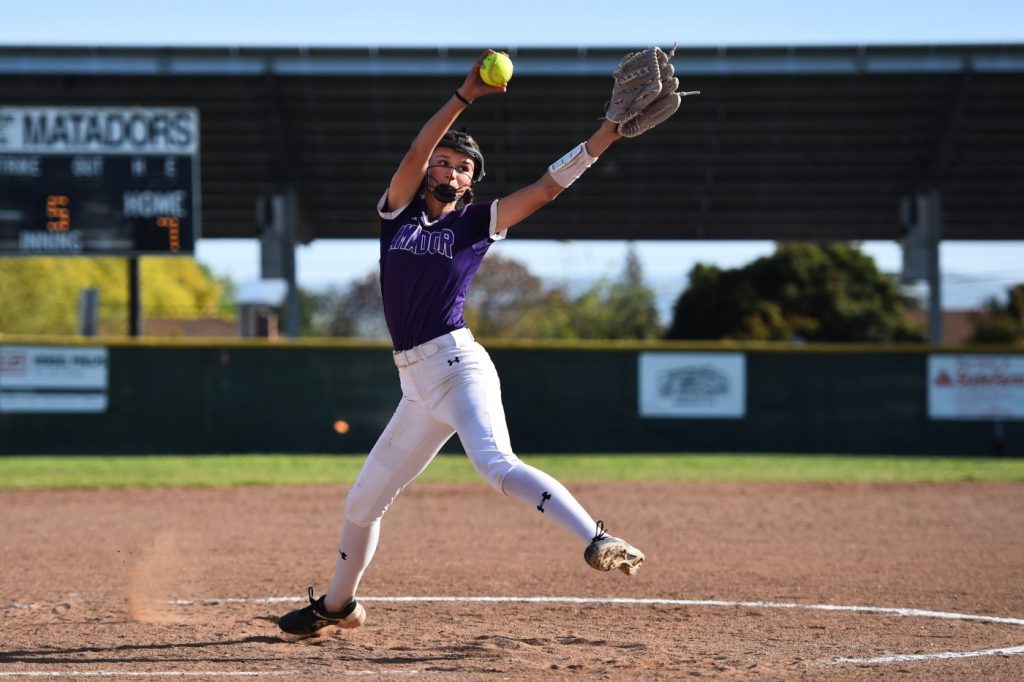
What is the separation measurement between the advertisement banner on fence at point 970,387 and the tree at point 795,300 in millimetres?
24985

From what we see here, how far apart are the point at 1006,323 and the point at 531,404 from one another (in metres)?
27.9

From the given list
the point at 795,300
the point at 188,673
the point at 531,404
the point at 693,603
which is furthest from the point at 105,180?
the point at 795,300

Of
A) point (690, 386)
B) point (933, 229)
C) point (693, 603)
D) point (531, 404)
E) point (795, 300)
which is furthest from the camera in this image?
point (795, 300)

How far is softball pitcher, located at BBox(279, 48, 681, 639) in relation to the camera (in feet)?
14.9

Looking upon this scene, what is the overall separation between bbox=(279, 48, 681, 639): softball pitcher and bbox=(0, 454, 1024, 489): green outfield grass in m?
8.98

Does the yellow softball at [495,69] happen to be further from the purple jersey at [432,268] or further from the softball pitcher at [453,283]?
the purple jersey at [432,268]

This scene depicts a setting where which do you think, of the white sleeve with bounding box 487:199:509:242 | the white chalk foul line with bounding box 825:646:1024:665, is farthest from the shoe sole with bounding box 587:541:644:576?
the white sleeve with bounding box 487:199:509:242

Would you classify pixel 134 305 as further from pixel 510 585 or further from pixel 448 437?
pixel 448 437

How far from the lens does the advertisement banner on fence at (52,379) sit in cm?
1703

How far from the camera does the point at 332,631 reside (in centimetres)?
550

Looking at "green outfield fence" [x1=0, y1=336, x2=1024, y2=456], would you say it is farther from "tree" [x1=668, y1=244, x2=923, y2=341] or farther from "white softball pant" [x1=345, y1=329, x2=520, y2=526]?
"tree" [x1=668, y1=244, x2=923, y2=341]

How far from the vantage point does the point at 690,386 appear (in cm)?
1775

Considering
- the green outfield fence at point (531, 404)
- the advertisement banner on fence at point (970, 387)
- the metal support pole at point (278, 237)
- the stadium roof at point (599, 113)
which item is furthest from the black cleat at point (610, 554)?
the metal support pole at point (278, 237)

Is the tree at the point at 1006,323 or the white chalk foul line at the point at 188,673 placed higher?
the tree at the point at 1006,323
